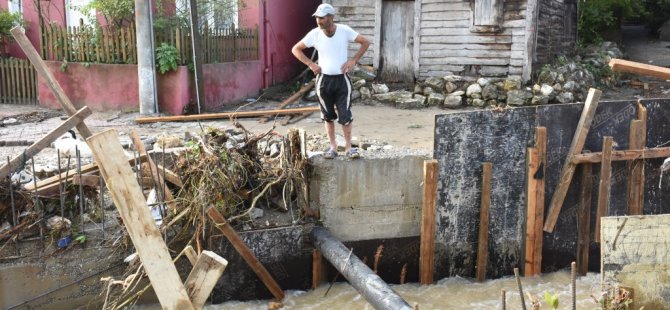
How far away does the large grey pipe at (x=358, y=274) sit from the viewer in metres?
5.14

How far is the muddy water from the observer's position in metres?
6.57

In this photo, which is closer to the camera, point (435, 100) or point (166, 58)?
point (166, 58)

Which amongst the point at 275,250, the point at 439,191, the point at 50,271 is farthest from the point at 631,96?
the point at 50,271

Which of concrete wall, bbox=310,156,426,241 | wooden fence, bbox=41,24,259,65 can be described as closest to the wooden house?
wooden fence, bbox=41,24,259,65

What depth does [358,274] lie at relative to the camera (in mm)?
5723

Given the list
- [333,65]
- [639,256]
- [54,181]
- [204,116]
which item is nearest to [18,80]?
[204,116]

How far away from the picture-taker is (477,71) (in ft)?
46.1

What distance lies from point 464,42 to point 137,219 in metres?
12.2

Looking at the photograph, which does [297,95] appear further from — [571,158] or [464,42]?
[571,158]

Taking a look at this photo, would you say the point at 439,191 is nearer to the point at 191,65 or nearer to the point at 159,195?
the point at 159,195

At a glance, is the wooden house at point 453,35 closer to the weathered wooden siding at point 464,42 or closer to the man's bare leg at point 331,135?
the weathered wooden siding at point 464,42

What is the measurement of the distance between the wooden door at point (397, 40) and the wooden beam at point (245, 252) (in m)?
8.93

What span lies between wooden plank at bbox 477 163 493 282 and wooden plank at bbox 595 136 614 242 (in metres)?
1.20

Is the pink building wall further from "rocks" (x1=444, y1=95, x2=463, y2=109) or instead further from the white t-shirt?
the white t-shirt
